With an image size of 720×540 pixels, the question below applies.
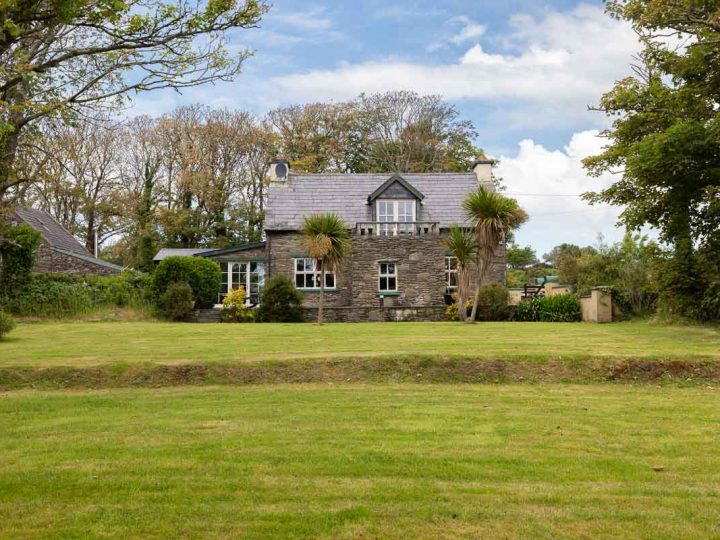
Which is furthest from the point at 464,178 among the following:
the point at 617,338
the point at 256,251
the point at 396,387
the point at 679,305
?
the point at 396,387

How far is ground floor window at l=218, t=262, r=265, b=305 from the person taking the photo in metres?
31.6

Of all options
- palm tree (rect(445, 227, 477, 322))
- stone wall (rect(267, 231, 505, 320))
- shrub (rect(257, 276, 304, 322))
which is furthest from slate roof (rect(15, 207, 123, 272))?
palm tree (rect(445, 227, 477, 322))

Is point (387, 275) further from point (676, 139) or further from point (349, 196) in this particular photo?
point (676, 139)

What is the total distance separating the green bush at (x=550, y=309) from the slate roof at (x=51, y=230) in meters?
21.7

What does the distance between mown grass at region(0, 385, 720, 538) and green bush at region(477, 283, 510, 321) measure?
15.3 meters

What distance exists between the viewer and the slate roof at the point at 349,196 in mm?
30866

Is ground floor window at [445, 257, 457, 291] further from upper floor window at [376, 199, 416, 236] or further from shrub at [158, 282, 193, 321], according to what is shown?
shrub at [158, 282, 193, 321]

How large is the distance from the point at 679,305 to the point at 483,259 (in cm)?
612

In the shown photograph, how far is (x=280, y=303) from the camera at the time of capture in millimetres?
23984

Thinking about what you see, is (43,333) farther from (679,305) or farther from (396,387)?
(679,305)

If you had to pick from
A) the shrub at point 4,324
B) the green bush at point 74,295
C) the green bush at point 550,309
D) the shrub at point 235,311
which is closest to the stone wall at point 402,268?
the green bush at point 550,309

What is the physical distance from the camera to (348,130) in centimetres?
4591

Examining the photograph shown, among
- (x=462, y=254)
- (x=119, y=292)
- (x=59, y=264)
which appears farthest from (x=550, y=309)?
(x=59, y=264)

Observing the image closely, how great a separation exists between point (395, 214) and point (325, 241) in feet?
31.3
